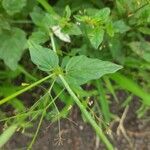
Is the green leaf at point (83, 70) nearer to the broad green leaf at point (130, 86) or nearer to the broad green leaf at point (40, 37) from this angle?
the broad green leaf at point (40, 37)

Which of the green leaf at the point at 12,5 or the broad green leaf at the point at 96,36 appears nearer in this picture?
the broad green leaf at the point at 96,36

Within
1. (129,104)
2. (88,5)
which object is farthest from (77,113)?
(88,5)

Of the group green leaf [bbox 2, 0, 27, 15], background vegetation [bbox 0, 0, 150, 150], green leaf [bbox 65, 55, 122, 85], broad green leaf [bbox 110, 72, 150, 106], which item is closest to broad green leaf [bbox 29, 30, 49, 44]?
background vegetation [bbox 0, 0, 150, 150]

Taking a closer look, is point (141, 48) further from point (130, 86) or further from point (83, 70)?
point (83, 70)

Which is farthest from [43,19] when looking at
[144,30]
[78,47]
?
[144,30]

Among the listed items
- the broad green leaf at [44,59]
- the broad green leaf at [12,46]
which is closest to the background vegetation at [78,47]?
the broad green leaf at [12,46]

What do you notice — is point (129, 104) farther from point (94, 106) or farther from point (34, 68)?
point (34, 68)
